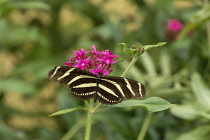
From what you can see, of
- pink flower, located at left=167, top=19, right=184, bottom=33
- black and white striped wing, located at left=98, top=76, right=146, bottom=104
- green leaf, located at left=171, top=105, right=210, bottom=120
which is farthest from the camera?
pink flower, located at left=167, top=19, right=184, bottom=33

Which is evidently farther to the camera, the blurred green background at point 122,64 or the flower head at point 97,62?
the blurred green background at point 122,64

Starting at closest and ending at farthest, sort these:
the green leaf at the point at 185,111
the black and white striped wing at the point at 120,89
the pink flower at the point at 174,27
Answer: the black and white striped wing at the point at 120,89
the green leaf at the point at 185,111
the pink flower at the point at 174,27

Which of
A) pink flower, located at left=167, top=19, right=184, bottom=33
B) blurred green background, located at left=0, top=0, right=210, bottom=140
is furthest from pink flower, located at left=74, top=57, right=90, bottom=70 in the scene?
pink flower, located at left=167, top=19, right=184, bottom=33

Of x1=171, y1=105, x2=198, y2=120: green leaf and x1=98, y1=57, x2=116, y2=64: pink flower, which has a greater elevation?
x1=98, y1=57, x2=116, y2=64: pink flower

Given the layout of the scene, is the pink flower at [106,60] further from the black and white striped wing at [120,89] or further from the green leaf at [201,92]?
the green leaf at [201,92]

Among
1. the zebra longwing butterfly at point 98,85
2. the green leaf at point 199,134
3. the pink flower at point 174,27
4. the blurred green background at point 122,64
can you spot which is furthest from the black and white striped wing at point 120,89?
the pink flower at point 174,27

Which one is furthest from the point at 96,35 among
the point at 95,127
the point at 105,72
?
the point at 105,72

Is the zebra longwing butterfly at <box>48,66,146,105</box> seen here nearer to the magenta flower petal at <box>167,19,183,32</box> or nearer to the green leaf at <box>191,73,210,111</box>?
the green leaf at <box>191,73,210,111</box>

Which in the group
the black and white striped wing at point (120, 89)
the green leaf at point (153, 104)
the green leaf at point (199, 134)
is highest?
the black and white striped wing at point (120, 89)
